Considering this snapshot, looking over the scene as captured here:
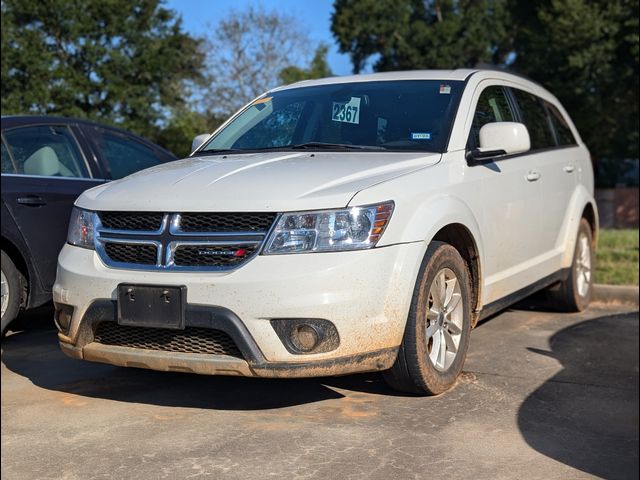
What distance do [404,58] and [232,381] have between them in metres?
26.1

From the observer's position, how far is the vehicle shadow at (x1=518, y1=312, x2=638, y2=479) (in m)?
3.48

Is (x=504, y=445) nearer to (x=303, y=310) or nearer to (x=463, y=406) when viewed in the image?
(x=463, y=406)

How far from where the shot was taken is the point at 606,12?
1714 cm

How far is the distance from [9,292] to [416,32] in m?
25.4

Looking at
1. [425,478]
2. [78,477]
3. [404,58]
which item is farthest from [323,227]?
[404,58]

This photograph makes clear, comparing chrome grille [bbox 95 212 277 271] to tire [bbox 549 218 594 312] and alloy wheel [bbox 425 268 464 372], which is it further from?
tire [bbox 549 218 594 312]

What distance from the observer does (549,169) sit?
237 inches

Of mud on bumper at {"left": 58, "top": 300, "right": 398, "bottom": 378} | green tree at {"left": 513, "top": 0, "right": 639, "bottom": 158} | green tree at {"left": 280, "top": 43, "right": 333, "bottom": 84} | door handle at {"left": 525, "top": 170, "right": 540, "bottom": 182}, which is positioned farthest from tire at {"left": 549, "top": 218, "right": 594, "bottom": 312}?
green tree at {"left": 280, "top": 43, "right": 333, "bottom": 84}

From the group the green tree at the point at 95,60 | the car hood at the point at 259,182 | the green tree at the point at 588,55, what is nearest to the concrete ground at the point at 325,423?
the car hood at the point at 259,182

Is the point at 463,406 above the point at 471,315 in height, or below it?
below

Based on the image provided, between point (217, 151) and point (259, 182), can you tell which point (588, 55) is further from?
point (259, 182)

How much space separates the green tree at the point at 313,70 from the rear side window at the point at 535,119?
22433mm

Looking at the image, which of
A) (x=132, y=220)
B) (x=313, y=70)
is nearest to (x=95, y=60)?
(x=313, y=70)

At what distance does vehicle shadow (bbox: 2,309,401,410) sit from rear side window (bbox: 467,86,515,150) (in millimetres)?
1546
